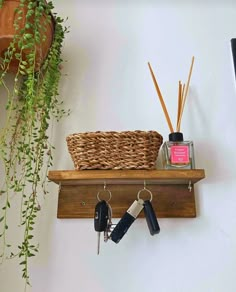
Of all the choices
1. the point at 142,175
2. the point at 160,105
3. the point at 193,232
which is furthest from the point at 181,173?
the point at 160,105

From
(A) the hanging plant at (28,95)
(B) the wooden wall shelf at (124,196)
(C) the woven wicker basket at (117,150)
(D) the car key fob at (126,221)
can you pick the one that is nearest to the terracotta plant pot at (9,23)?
(A) the hanging plant at (28,95)

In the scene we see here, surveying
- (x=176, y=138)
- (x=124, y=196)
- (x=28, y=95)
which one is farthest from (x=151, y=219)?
(x=28, y=95)

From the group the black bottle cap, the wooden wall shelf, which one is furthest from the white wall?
the black bottle cap

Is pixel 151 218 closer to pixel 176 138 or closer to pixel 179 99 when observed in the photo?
pixel 176 138

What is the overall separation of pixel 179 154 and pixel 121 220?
0.27 metres

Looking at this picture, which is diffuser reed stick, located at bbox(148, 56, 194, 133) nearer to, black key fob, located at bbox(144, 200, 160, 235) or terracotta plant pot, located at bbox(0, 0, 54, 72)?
black key fob, located at bbox(144, 200, 160, 235)

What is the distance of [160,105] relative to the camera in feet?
3.43

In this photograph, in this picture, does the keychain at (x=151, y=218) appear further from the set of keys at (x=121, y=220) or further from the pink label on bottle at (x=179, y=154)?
the pink label on bottle at (x=179, y=154)

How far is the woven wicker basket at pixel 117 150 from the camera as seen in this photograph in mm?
799

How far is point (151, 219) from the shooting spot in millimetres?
800

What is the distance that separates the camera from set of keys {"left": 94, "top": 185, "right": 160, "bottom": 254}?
79 cm

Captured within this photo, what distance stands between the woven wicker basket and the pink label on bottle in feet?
0.24

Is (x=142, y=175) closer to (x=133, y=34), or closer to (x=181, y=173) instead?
(x=181, y=173)

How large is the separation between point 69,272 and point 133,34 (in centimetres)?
96
